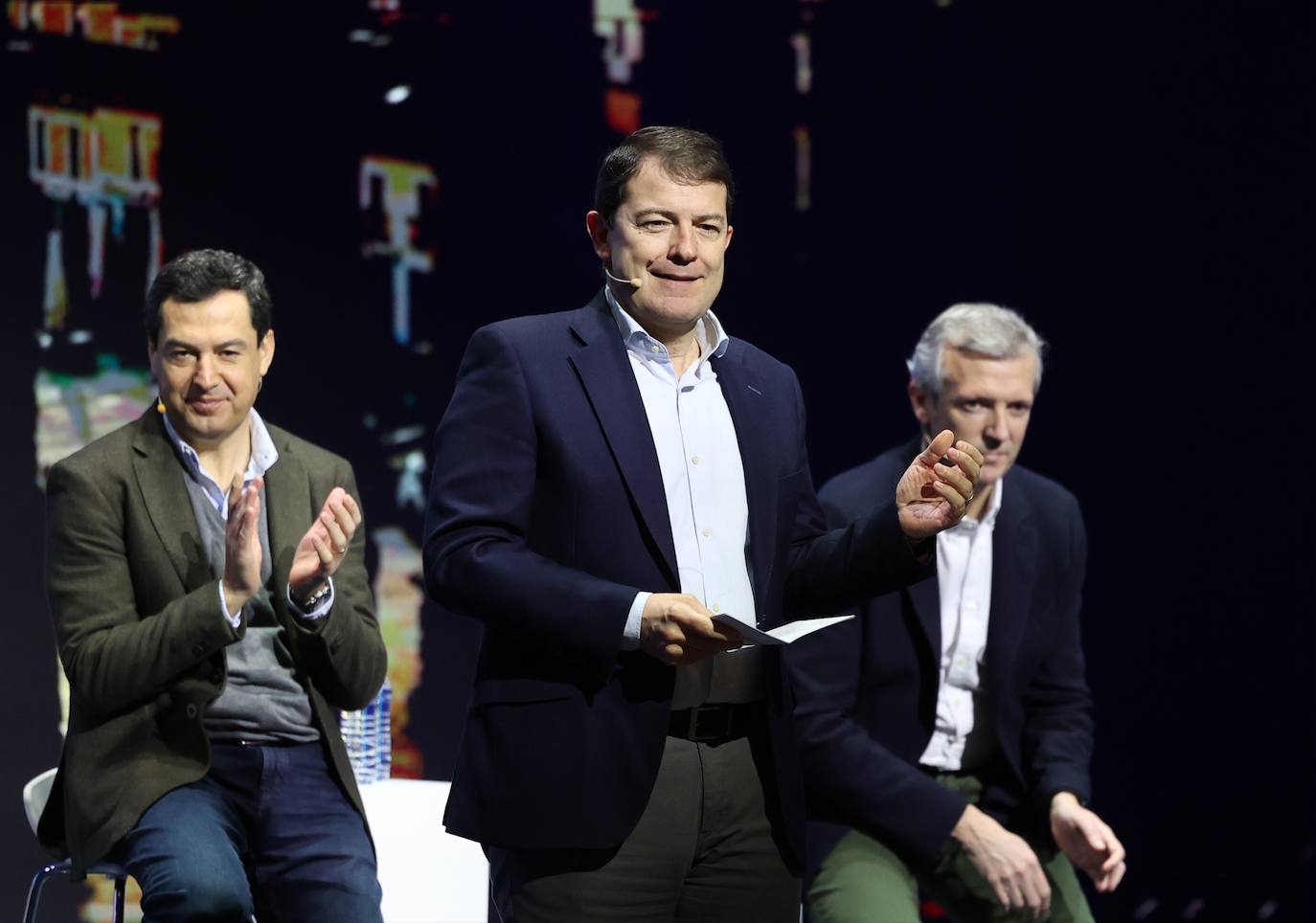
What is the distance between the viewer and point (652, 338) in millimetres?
2176

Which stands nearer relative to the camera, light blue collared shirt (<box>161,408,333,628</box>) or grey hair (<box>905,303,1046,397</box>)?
light blue collared shirt (<box>161,408,333,628</box>)

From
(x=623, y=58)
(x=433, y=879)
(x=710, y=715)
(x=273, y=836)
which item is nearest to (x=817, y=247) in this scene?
(x=623, y=58)

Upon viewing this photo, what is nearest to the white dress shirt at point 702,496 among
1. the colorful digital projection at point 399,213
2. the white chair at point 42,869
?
the white chair at point 42,869

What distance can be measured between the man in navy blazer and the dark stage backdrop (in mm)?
1905

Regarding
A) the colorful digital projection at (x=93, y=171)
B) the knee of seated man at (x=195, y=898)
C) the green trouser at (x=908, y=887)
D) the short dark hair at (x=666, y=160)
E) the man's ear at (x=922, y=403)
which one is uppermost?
the colorful digital projection at (x=93, y=171)

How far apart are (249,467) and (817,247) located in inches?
66.3

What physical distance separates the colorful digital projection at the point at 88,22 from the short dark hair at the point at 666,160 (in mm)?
2442

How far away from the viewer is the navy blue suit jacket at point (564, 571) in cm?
200

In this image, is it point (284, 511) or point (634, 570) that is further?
point (284, 511)

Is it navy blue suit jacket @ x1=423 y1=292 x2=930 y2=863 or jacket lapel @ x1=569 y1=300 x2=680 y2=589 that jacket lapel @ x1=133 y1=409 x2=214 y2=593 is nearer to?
navy blue suit jacket @ x1=423 y1=292 x2=930 y2=863

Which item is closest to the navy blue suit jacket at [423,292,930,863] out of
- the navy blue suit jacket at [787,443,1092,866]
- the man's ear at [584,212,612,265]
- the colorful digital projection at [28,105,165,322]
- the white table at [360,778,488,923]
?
the man's ear at [584,212,612,265]

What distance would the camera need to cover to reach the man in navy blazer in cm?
201

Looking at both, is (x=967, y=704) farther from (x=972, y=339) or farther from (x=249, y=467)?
(x=249, y=467)

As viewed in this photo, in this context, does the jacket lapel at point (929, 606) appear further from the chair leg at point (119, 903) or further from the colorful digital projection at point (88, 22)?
the colorful digital projection at point (88, 22)
